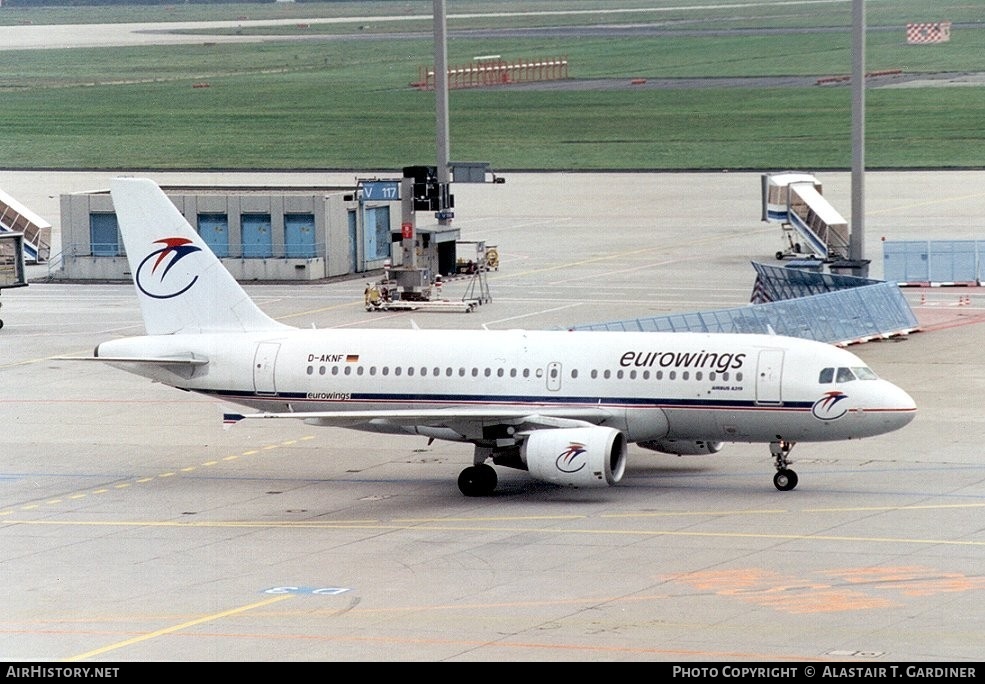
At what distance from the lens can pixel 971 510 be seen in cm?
4469

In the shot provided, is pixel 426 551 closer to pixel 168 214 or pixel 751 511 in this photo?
pixel 751 511

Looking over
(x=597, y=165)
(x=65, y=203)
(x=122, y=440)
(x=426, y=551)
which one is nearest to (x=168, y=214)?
(x=122, y=440)

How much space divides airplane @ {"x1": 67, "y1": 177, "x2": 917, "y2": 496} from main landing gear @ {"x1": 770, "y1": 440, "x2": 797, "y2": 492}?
0.16 feet

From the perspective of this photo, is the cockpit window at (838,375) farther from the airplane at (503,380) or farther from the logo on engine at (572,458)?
the logo on engine at (572,458)

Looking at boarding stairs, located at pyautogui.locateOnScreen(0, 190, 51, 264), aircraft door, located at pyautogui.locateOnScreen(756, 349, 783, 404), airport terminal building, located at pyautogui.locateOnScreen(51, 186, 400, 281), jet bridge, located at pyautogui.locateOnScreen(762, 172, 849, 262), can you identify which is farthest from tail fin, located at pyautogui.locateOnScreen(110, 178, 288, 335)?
boarding stairs, located at pyautogui.locateOnScreen(0, 190, 51, 264)

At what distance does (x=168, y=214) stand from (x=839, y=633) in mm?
26382

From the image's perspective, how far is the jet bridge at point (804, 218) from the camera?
9906cm

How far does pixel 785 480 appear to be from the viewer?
47750 millimetres

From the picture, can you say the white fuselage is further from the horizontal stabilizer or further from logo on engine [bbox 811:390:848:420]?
the horizontal stabilizer

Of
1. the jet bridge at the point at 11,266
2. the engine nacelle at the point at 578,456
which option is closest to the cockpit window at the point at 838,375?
the engine nacelle at the point at 578,456

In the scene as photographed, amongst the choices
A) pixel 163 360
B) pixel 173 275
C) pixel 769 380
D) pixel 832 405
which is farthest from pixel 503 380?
pixel 173 275

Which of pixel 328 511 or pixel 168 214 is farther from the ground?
pixel 168 214

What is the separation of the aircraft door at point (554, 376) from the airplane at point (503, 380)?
0.04m

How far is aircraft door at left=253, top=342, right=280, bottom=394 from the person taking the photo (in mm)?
51031
